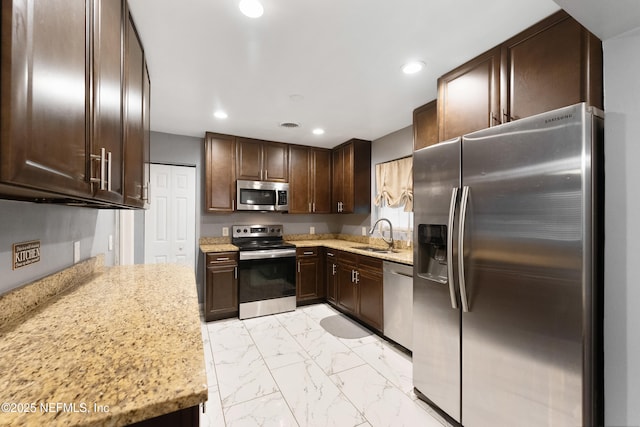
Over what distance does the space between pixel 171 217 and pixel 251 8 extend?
9.88 ft

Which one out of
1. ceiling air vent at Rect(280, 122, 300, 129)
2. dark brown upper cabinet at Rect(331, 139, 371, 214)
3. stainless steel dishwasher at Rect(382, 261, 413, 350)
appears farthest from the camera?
dark brown upper cabinet at Rect(331, 139, 371, 214)

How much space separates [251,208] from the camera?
3.79 metres

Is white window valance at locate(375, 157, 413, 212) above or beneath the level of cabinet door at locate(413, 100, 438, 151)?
beneath

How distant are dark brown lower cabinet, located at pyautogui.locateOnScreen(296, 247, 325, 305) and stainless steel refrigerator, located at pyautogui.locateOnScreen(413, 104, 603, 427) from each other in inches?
85.5

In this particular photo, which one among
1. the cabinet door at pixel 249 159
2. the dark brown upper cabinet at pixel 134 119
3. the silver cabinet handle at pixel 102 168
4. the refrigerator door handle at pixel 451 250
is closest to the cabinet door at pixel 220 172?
the cabinet door at pixel 249 159

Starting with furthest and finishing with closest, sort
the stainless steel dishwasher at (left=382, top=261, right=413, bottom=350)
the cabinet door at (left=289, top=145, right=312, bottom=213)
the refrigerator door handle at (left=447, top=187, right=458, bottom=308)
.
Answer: the cabinet door at (left=289, top=145, right=312, bottom=213) → the stainless steel dishwasher at (left=382, top=261, right=413, bottom=350) → the refrigerator door handle at (left=447, top=187, right=458, bottom=308)

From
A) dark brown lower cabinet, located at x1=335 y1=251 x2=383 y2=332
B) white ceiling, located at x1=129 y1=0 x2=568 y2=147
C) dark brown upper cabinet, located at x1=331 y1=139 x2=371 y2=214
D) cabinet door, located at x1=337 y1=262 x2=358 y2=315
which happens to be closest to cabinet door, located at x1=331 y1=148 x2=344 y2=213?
dark brown upper cabinet, located at x1=331 y1=139 x2=371 y2=214

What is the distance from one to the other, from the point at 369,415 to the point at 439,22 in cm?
244

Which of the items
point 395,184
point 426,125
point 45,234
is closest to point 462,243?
point 426,125

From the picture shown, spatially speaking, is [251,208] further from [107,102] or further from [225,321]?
[107,102]

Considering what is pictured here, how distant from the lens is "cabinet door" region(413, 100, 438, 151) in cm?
254

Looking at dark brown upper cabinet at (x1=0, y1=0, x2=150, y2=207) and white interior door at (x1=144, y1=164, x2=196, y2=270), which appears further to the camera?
white interior door at (x1=144, y1=164, x2=196, y2=270)

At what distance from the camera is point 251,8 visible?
1454 millimetres

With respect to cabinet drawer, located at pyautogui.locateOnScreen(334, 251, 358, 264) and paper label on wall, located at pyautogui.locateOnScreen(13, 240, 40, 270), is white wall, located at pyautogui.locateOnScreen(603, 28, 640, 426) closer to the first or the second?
cabinet drawer, located at pyautogui.locateOnScreen(334, 251, 358, 264)
